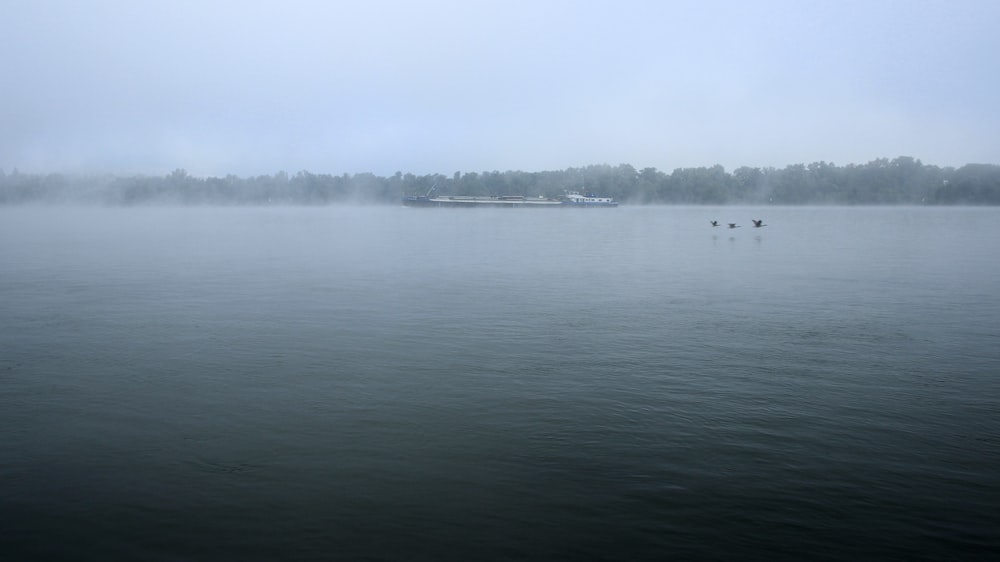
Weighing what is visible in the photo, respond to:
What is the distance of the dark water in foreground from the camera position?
967cm

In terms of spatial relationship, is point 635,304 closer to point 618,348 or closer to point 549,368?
point 618,348

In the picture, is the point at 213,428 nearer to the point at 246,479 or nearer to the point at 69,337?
the point at 246,479

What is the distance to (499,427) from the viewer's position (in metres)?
13.4

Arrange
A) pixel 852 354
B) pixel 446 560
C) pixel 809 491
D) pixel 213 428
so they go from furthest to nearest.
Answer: pixel 852 354
pixel 213 428
pixel 809 491
pixel 446 560

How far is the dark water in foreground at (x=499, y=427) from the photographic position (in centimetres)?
967

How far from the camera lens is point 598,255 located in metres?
51.0

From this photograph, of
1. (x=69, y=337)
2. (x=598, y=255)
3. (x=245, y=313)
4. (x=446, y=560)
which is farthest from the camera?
(x=598, y=255)

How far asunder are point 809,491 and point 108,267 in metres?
40.0

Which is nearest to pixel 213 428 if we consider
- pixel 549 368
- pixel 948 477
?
pixel 549 368

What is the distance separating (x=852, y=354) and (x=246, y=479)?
14996 mm

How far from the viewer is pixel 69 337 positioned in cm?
2112

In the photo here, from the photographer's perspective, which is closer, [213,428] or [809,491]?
[809,491]

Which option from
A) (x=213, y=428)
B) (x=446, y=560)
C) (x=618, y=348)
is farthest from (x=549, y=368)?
(x=446, y=560)

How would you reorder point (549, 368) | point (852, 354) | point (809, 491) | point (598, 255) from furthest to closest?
point (598, 255) < point (852, 354) < point (549, 368) < point (809, 491)
